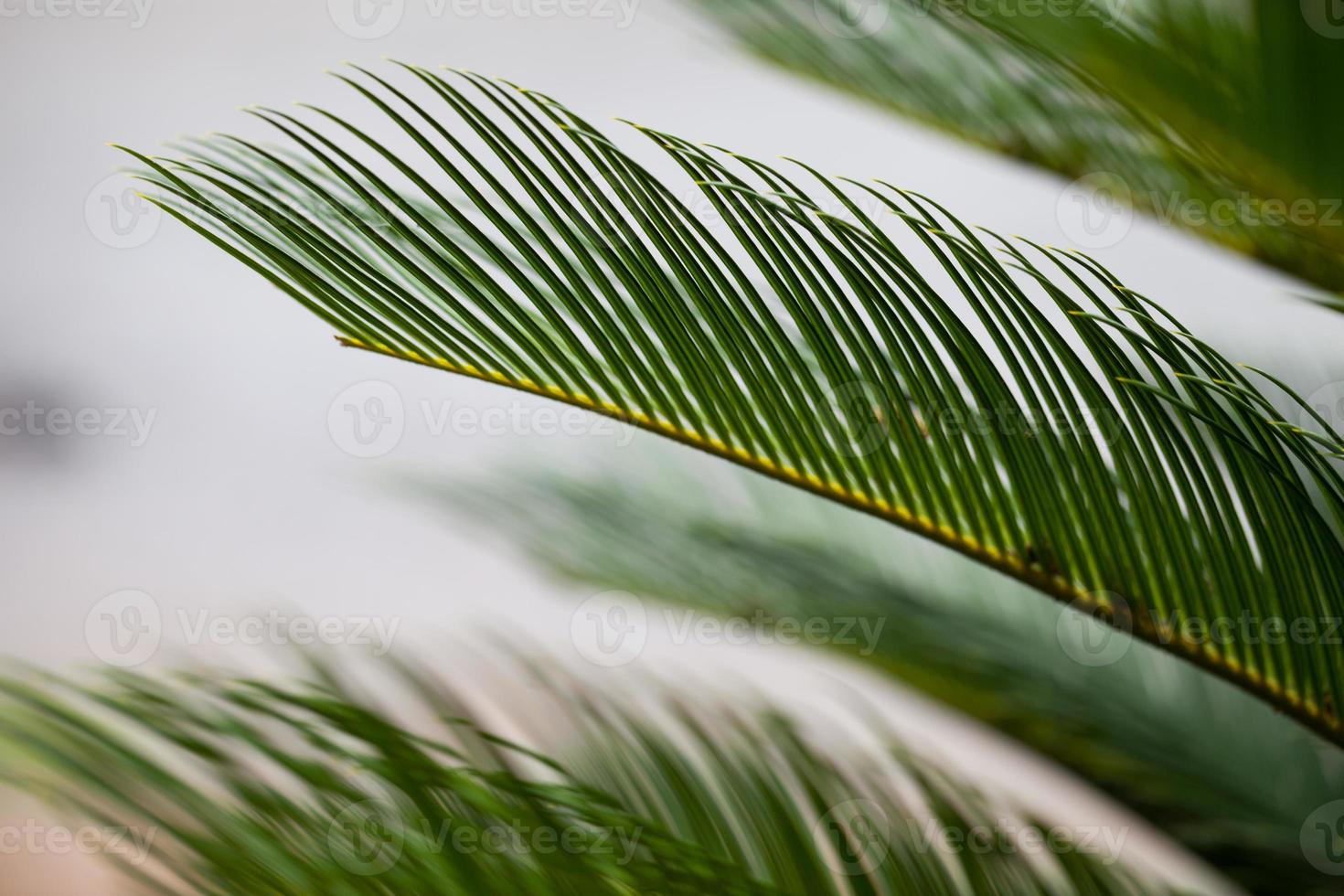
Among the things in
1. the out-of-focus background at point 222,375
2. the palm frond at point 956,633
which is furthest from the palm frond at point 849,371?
the out-of-focus background at point 222,375

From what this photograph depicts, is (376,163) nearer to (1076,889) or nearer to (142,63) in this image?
(142,63)

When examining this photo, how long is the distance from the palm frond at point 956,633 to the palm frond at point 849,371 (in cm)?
35

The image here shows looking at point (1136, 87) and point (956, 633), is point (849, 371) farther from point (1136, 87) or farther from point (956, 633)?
point (956, 633)

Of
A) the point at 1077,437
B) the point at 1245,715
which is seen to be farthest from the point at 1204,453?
the point at 1245,715

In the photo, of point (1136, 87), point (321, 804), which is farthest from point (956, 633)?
point (321, 804)

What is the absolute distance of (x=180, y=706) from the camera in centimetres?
33

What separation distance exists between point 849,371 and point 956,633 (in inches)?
18.9

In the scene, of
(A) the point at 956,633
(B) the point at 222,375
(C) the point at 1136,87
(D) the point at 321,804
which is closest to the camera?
A: (D) the point at 321,804

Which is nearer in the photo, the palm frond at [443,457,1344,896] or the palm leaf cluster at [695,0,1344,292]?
the palm leaf cluster at [695,0,1344,292]

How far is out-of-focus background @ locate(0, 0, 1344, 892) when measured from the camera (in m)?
1.69

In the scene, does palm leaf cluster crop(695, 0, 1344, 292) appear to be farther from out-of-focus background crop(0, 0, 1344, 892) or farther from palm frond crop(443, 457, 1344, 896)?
out-of-focus background crop(0, 0, 1344, 892)

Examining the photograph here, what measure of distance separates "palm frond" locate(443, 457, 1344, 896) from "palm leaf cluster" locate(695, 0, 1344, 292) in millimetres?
391

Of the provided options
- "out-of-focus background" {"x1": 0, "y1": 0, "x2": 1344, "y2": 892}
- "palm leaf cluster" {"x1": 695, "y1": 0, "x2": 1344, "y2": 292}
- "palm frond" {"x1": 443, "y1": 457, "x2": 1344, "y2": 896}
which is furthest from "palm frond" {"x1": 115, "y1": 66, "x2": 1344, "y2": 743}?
"out-of-focus background" {"x1": 0, "y1": 0, "x2": 1344, "y2": 892}

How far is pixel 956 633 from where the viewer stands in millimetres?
813
